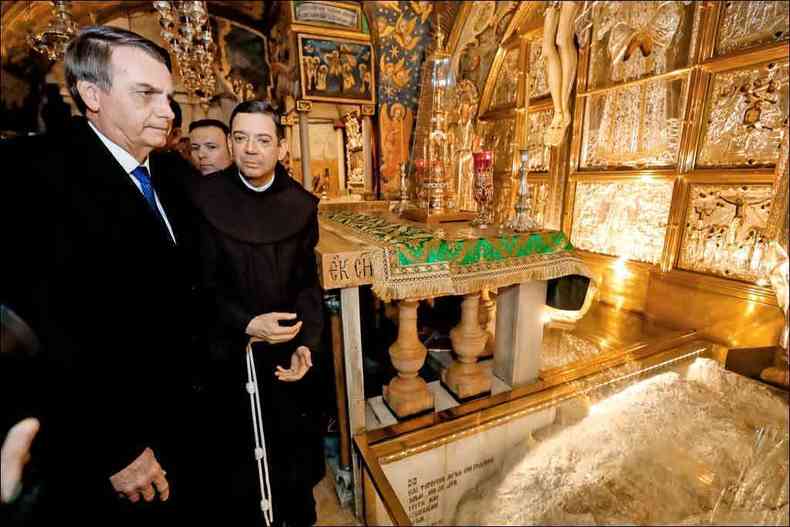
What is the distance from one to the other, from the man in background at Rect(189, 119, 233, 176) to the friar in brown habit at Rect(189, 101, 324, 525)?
1.15 metres

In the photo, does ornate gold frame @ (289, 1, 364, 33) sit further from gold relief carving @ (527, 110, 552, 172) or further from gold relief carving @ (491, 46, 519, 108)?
gold relief carving @ (527, 110, 552, 172)

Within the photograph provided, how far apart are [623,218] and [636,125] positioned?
1138mm

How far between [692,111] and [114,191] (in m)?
4.99

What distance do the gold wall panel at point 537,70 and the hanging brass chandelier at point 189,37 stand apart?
15.2ft

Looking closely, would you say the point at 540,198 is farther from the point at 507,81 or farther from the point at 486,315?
the point at 486,315

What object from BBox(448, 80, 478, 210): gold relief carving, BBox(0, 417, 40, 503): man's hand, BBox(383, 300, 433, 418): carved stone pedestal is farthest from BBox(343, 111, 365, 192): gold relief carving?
BBox(0, 417, 40, 503): man's hand

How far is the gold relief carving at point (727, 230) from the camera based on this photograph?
10.6 ft

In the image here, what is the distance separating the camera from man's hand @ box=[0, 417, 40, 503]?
25.9 inches

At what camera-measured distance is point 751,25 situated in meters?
3.17

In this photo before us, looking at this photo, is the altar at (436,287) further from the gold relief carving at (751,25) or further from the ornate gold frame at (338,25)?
the ornate gold frame at (338,25)

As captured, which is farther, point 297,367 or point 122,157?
point 297,367

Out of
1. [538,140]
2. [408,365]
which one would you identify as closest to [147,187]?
[408,365]

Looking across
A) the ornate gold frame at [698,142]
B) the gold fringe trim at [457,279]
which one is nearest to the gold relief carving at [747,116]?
the ornate gold frame at [698,142]

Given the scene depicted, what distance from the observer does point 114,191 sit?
1.11m
